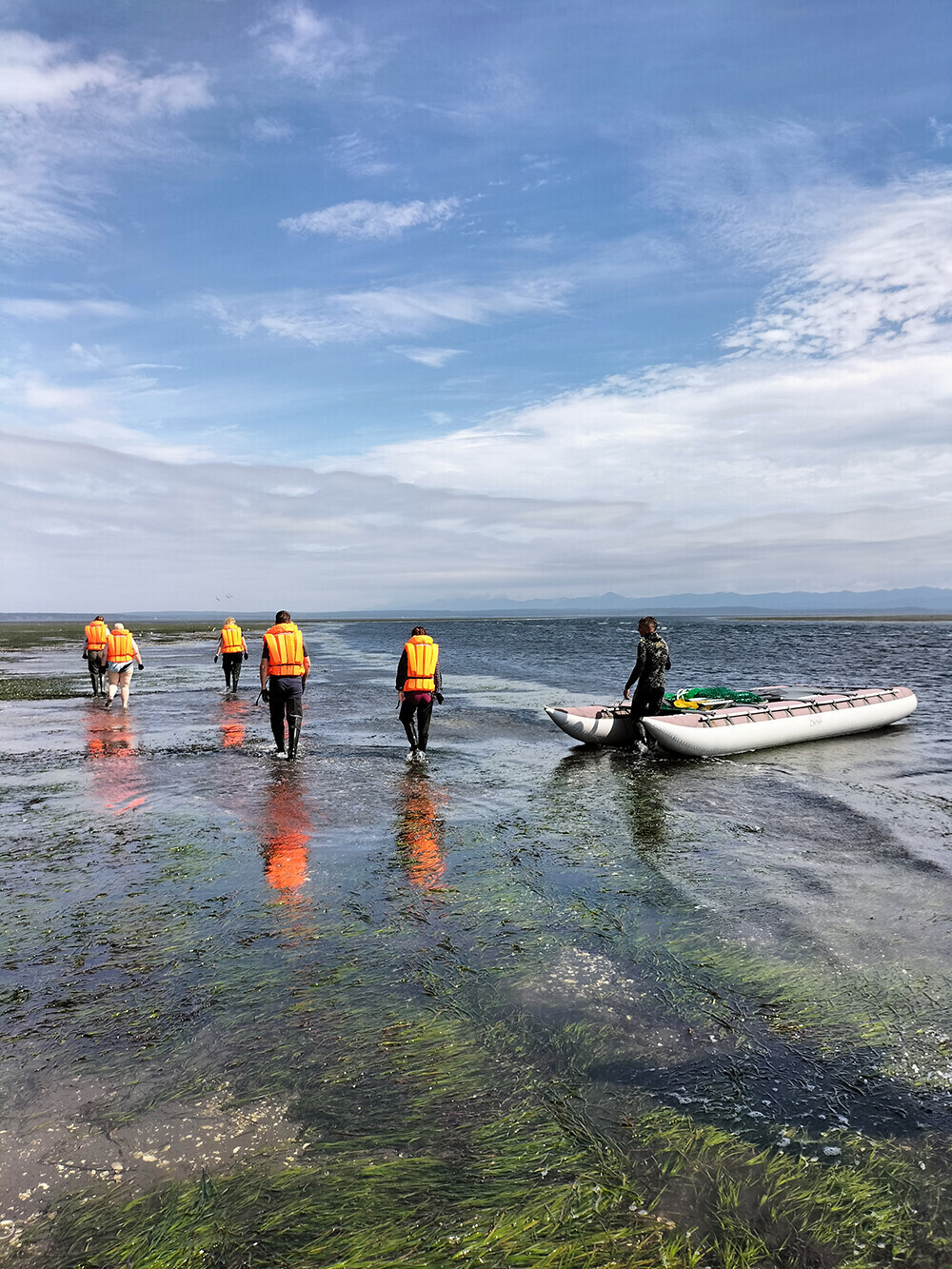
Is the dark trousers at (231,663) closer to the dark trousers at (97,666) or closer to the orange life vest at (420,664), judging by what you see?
the dark trousers at (97,666)

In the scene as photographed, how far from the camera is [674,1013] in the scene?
209 inches

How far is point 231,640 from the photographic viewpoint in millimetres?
23344

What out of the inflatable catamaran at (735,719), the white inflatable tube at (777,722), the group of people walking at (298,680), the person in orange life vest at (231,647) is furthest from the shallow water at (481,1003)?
the person in orange life vest at (231,647)

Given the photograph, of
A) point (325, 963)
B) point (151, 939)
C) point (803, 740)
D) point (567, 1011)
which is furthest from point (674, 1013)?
point (803, 740)

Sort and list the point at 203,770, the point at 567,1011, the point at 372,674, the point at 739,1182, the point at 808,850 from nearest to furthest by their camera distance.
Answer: the point at 739,1182, the point at 567,1011, the point at 808,850, the point at 203,770, the point at 372,674

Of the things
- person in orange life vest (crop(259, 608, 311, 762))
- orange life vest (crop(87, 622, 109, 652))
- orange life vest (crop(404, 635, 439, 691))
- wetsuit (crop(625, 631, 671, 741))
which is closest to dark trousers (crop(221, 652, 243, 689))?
orange life vest (crop(87, 622, 109, 652))

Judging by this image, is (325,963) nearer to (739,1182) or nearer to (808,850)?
(739,1182)

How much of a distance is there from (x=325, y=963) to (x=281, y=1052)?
120 cm

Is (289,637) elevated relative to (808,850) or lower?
elevated

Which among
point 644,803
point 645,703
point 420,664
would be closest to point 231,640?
point 420,664

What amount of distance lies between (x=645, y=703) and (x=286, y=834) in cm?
847

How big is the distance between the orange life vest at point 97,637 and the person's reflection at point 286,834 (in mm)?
12257

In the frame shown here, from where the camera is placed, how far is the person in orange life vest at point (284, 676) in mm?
13484

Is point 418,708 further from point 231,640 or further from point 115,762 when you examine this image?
point 231,640
